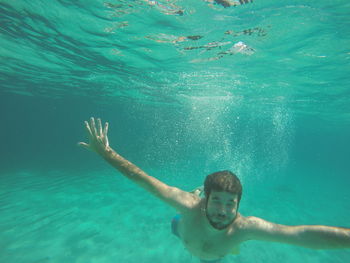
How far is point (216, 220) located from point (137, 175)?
1361 mm

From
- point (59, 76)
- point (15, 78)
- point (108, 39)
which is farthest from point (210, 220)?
point (15, 78)

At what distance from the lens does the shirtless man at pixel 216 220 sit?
2.71 m

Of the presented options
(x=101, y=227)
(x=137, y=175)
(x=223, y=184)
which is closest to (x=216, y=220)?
(x=223, y=184)

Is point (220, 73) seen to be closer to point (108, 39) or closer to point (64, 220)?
point (108, 39)

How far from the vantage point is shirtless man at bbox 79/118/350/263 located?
271cm

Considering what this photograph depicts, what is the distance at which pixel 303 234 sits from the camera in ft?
9.02

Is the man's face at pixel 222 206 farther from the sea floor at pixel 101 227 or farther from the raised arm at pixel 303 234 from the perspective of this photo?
the sea floor at pixel 101 227

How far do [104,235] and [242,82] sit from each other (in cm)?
1720

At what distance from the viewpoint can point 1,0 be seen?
9.04 metres

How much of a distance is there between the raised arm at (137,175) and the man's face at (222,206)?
0.57m

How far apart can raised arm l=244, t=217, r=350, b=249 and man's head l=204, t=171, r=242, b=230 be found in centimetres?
72

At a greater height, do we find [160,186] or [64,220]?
[160,186]

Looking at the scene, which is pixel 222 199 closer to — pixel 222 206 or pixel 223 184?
pixel 222 206

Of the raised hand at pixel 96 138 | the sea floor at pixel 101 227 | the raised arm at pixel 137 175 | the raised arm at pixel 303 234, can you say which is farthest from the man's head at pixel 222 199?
the sea floor at pixel 101 227
